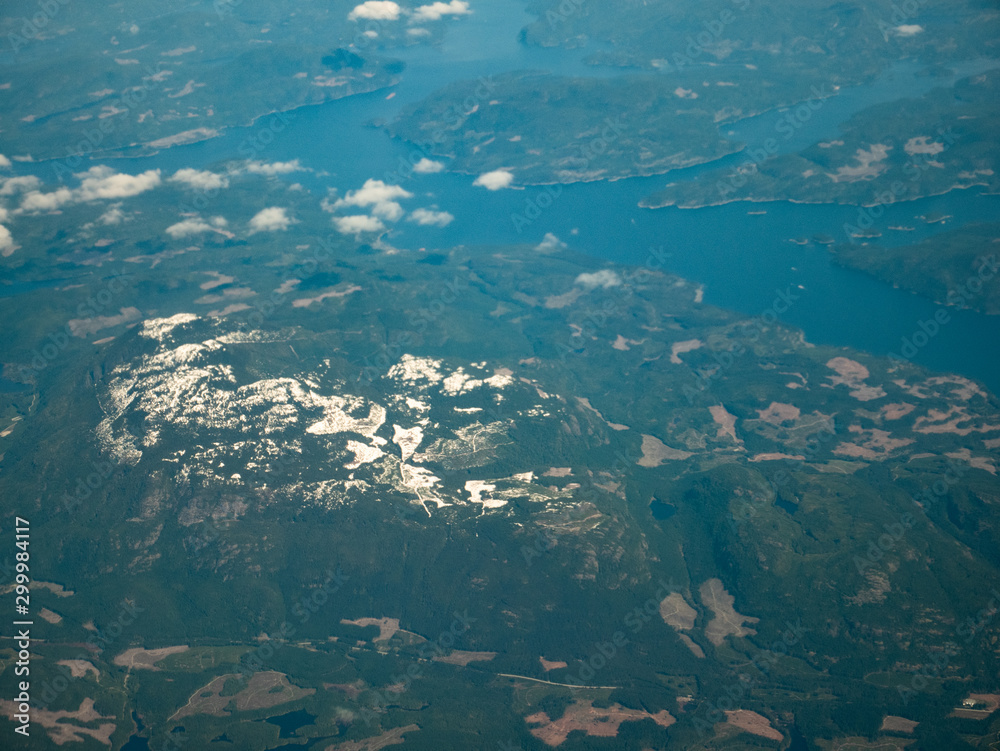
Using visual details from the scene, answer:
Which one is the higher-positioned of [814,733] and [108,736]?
[108,736]

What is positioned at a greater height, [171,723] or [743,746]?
[171,723]

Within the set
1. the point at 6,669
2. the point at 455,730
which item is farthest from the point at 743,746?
the point at 6,669

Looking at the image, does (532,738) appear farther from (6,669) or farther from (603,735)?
(6,669)

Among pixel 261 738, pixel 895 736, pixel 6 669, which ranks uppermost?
pixel 6 669

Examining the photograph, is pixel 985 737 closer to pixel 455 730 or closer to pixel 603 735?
pixel 603 735

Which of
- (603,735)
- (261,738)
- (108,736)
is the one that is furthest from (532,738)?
(108,736)

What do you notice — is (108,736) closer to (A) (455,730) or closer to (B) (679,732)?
(A) (455,730)

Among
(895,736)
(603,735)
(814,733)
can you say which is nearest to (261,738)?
(603,735)
